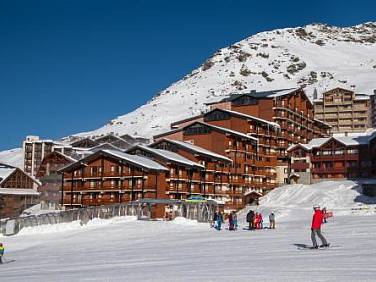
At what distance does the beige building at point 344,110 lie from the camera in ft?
441

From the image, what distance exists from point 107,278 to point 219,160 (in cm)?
6109

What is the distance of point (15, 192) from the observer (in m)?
87.9

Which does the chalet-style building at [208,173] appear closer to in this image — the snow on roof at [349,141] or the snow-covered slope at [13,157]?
the snow on roof at [349,141]

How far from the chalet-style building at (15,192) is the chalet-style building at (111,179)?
17.9m

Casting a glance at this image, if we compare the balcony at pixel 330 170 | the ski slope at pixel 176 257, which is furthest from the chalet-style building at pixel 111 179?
the balcony at pixel 330 170

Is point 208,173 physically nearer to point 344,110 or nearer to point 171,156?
point 171,156

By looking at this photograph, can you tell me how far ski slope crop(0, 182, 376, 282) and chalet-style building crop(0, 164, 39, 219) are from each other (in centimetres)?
4957

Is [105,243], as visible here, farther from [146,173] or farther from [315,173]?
[315,173]

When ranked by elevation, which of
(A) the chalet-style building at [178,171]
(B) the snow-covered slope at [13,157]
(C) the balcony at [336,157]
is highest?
(B) the snow-covered slope at [13,157]

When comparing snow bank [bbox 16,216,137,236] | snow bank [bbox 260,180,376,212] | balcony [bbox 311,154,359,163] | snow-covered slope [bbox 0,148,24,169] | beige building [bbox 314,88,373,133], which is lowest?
snow bank [bbox 16,216,137,236]

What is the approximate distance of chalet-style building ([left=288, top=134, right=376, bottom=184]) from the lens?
8162 cm

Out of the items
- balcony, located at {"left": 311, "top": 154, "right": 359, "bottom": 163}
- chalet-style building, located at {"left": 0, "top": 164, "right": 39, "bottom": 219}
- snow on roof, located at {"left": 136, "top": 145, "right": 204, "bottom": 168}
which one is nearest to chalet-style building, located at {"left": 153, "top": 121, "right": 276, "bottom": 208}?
balcony, located at {"left": 311, "top": 154, "right": 359, "bottom": 163}

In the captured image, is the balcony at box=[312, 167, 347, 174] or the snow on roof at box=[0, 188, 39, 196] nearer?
the balcony at box=[312, 167, 347, 174]

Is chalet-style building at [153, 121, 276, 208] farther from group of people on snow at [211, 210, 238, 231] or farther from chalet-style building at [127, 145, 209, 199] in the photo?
group of people on snow at [211, 210, 238, 231]
